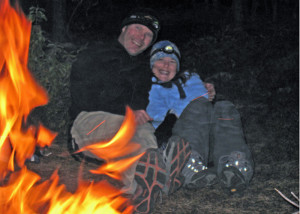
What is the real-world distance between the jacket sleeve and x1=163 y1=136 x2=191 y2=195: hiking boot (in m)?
0.37

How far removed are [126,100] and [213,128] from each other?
823 millimetres

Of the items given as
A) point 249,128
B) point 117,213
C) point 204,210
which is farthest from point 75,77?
→ point 249,128

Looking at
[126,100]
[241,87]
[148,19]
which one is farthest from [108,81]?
[241,87]

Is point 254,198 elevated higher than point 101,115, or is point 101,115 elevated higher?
point 101,115

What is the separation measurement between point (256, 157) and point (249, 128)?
141 cm

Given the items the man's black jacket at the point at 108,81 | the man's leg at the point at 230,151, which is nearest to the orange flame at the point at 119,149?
the man's black jacket at the point at 108,81

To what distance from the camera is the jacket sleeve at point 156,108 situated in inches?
139

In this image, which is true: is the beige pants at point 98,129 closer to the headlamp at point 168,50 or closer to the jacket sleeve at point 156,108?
the jacket sleeve at point 156,108

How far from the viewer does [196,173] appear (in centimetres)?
334

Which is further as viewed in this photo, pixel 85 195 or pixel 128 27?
pixel 128 27

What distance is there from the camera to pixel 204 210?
10.2ft

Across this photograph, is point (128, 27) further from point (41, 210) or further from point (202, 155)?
point (41, 210)

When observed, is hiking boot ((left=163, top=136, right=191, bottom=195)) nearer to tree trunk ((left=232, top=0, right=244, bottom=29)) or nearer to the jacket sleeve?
the jacket sleeve

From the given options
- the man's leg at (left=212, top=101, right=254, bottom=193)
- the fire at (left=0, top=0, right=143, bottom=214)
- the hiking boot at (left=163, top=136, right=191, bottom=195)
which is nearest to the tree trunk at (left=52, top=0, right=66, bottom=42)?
the fire at (left=0, top=0, right=143, bottom=214)
